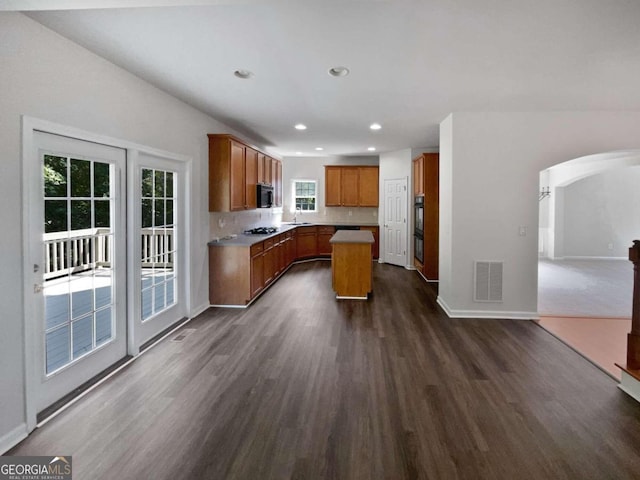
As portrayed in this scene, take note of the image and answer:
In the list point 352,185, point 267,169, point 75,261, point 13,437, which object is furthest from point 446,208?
point 13,437

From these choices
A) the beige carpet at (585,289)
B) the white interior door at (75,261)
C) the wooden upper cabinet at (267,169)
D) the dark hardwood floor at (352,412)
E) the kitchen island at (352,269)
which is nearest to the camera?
the dark hardwood floor at (352,412)

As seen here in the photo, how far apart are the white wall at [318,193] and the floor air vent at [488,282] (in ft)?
16.2

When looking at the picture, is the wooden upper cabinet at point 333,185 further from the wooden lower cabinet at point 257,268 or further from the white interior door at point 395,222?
the wooden lower cabinet at point 257,268

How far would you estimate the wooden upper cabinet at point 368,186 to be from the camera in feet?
30.0

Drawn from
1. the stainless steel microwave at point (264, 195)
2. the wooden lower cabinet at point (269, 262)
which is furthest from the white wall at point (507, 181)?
the stainless steel microwave at point (264, 195)

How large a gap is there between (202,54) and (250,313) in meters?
3.18

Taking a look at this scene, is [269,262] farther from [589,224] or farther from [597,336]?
[589,224]

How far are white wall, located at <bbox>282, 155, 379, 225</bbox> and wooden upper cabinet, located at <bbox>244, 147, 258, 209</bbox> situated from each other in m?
3.55

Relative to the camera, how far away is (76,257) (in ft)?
9.22

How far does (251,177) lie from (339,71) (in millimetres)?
3111

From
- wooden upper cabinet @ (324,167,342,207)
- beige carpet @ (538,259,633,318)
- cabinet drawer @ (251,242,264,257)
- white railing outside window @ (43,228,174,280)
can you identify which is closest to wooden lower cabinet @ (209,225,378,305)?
cabinet drawer @ (251,242,264,257)

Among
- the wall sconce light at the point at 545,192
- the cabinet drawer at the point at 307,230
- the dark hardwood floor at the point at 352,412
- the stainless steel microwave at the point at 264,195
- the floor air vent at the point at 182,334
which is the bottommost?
the dark hardwood floor at the point at 352,412

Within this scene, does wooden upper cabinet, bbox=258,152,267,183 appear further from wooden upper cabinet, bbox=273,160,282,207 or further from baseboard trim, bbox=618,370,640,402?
baseboard trim, bbox=618,370,640,402

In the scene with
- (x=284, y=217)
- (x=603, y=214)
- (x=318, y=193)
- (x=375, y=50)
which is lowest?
(x=284, y=217)
